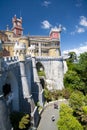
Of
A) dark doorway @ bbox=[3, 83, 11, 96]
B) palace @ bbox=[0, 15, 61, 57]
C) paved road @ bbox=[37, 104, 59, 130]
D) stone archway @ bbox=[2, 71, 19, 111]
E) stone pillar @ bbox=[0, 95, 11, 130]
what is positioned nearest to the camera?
stone pillar @ bbox=[0, 95, 11, 130]

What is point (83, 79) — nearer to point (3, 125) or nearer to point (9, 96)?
point (9, 96)

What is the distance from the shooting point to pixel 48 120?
3005cm

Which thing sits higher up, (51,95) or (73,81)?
(73,81)

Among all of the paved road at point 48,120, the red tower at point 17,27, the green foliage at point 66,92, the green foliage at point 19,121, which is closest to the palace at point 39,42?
the red tower at point 17,27

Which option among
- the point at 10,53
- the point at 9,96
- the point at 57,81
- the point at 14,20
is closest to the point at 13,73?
the point at 9,96

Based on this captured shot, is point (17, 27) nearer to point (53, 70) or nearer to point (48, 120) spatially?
point (53, 70)

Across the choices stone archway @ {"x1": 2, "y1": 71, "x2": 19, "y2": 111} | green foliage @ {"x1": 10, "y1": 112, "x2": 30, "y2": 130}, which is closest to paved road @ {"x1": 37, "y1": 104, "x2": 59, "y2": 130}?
green foliage @ {"x1": 10, "y1": 112, "x2": 30, "y2": 130}

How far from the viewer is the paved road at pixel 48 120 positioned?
27703 millimetres

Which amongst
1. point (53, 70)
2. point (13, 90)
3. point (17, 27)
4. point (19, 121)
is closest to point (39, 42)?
point (17, 27)

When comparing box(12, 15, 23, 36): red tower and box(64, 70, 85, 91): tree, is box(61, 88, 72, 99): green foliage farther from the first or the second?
box(12, 15, 23, 36): red tower

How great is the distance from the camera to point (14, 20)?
66.6 metres

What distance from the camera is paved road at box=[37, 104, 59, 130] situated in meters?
27.7

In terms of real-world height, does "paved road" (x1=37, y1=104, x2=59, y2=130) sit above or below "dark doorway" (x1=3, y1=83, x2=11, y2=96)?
below

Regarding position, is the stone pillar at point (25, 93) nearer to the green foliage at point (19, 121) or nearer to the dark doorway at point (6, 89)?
the dark doorway at point (6, 89)
